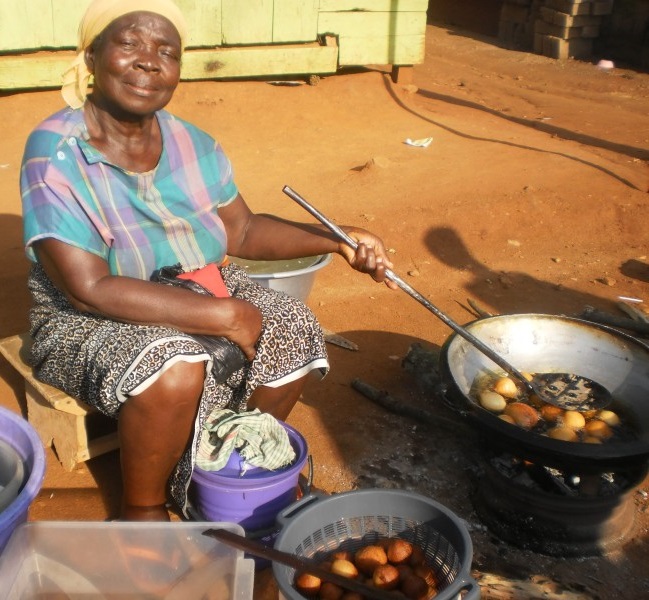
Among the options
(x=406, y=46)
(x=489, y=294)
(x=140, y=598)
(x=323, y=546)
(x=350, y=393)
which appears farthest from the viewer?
(x=406, y=46)

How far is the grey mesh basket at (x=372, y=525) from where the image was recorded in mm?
2254

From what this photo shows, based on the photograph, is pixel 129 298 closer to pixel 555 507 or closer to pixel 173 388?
pixel 173 388

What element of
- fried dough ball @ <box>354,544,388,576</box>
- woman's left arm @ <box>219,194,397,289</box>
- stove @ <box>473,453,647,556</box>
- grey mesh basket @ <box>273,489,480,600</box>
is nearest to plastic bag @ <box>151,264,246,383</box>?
woman's left arm @ <box>219,194,397,289</box>

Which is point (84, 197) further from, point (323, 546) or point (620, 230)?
point (620, 230)

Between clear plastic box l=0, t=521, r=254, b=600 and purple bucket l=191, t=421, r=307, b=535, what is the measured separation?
0.38 m

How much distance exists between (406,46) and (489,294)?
4213mm

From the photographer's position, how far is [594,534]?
2807mm

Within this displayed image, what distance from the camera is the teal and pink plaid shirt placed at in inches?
96.7

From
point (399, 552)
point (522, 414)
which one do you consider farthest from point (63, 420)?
point (522, 414)

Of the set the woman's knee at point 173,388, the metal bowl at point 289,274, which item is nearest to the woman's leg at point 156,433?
the woman's knee at point 173,388

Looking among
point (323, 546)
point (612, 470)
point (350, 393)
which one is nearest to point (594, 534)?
point (612, 470)

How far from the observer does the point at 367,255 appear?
2871 millimetres

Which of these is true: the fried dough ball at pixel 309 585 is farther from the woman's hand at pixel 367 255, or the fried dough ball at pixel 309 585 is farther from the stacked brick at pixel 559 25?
the stacked brick at pixel 559 25

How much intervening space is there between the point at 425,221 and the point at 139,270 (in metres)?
3.26
